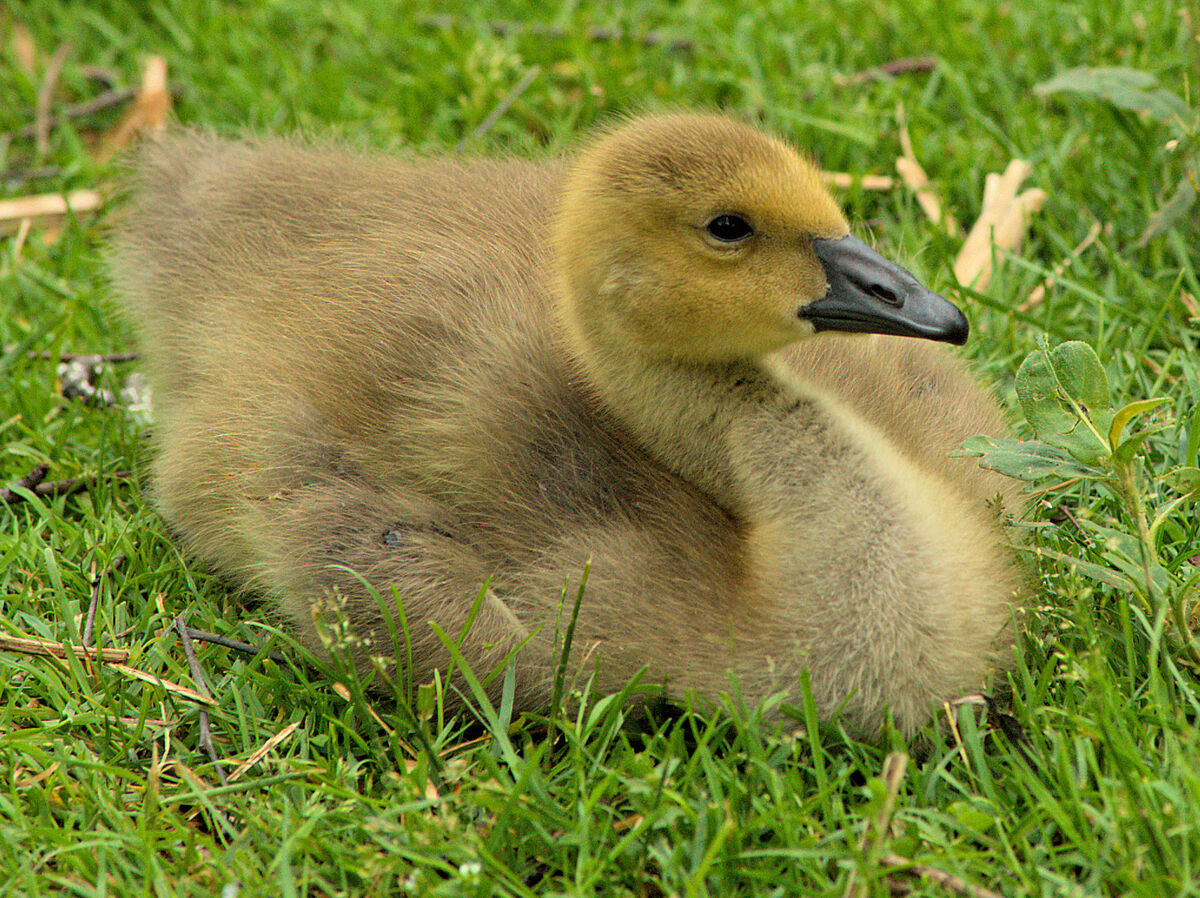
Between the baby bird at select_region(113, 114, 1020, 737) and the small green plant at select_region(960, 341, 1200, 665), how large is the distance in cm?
16

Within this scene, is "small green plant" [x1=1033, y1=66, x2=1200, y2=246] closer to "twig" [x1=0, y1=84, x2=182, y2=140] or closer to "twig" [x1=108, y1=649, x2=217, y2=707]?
"twig" [x1=108, y1=649, x2=217, y2=707]

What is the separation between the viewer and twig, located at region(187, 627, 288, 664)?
106 inches

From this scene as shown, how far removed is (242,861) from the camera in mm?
2184

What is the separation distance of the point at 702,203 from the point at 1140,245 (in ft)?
5.38

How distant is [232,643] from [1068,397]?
63.4 inches

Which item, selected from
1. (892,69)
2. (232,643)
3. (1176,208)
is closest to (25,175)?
(232,643)

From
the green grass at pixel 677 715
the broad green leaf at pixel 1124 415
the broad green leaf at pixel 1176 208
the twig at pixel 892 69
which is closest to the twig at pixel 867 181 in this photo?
the green grass at pixel 677 715

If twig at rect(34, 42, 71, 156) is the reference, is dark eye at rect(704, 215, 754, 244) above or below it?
above

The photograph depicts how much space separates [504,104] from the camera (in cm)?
442

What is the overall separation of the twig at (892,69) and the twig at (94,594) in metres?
2.68

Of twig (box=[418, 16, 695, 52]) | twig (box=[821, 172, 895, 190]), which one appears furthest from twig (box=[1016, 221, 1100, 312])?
twig (box=[418, 16, 695, 52])

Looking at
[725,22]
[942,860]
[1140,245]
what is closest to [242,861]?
[942,860]

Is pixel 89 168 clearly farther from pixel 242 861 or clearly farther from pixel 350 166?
pixel 242 861

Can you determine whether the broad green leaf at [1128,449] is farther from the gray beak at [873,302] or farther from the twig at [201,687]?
the twig at [201,687]
